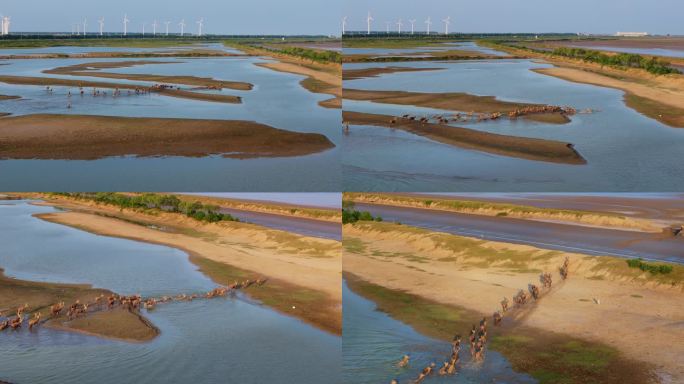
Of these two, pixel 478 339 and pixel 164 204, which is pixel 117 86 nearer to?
pixel 164 204

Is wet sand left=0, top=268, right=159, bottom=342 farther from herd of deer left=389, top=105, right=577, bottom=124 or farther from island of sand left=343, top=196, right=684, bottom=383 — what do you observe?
herd of deer left=389, top=105, right=577, bottom=124

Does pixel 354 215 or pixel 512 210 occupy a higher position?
pixel 512 210

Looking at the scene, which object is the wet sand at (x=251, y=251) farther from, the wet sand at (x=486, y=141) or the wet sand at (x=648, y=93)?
the wet sand at (x=648, y=93)

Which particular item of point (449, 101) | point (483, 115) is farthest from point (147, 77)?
point (483, 115)

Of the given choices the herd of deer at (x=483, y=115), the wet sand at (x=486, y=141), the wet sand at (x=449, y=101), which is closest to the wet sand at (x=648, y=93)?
the herd of deer at (x=483, y=115)

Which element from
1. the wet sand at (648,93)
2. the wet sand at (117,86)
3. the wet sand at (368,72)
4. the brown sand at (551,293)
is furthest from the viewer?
the wet sand at (368,72)

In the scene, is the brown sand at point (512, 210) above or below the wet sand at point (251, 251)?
above

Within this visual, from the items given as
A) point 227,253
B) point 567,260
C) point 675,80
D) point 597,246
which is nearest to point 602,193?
point 597,246
